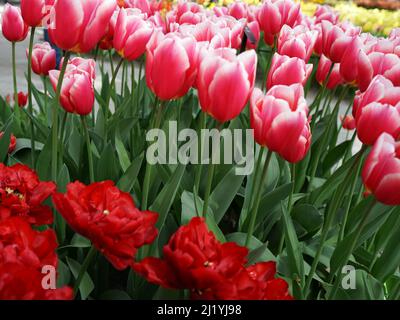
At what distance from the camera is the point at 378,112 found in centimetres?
79

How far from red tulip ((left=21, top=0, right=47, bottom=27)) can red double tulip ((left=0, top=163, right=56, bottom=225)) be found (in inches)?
17.7

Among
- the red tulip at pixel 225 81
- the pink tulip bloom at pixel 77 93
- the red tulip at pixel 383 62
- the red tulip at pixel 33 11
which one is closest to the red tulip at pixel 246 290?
the red tulip at pixel 225 81

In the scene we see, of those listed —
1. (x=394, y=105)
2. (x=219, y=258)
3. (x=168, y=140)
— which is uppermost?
(x=394, y=105)

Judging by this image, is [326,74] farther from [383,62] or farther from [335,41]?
[383,62]

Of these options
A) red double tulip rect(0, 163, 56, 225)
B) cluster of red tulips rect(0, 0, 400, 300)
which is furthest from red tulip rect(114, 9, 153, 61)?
red double tulip rect(0, 163, 56, 225)

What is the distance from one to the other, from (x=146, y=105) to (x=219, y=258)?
1136 millimetres

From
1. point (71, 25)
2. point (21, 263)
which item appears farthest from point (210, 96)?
point (21, 263)

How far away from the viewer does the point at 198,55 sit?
82 cm

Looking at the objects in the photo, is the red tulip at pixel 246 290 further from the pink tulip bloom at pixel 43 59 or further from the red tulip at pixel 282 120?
the pink tulip bloom at pixel 43 59

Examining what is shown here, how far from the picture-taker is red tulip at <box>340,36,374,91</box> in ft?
3.39

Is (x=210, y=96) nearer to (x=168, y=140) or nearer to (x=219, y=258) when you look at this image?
(x=219, y=258)

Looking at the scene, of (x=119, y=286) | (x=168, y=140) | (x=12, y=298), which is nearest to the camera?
(x=12, y=298)

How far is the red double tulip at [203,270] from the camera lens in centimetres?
56

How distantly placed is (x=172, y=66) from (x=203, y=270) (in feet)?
1.21
